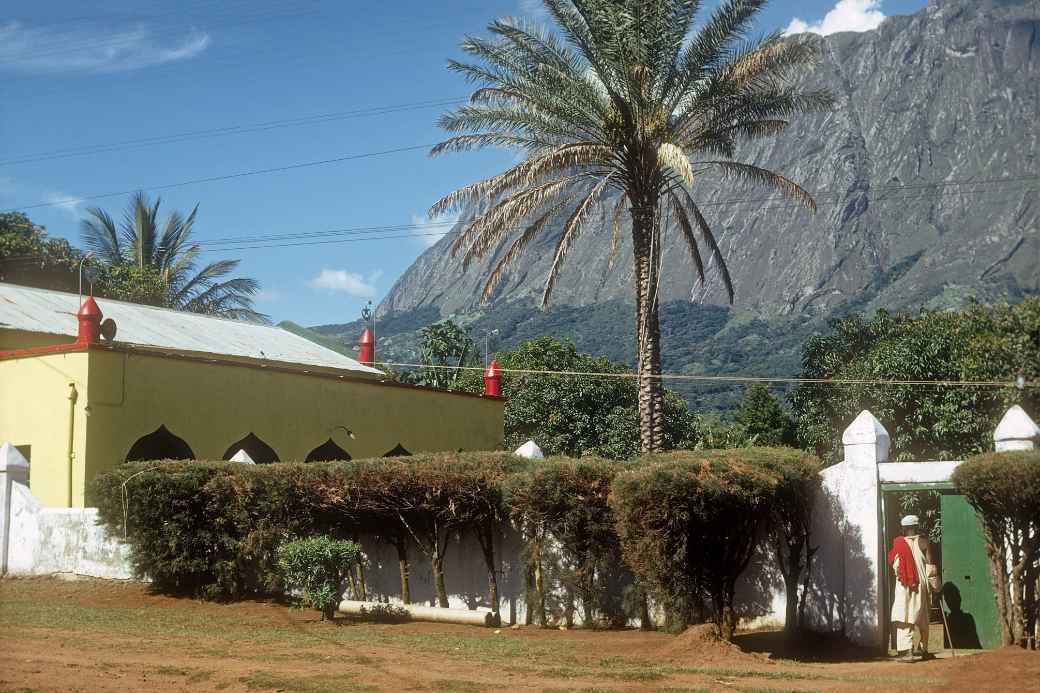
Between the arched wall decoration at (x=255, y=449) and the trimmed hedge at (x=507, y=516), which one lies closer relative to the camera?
the trimmed hedge at (x=507, y=516)

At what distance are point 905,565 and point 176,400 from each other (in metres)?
13.6

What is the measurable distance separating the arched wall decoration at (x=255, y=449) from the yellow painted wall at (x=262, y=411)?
0.50 feet

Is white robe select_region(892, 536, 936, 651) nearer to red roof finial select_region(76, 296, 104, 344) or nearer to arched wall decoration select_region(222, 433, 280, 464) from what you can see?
arched wall decoration select_region(222, 433, 280, 464)

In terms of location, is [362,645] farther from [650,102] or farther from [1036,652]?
[650,102]

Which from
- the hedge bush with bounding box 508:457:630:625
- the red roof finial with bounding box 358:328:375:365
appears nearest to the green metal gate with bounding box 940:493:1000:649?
the hedge bush with bounding box 508:457:630:625

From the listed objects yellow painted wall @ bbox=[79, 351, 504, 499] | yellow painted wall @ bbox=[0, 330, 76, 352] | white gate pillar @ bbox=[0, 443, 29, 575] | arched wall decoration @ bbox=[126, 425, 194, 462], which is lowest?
white gate pillar @ bbox=[0, 443, 29, 575]

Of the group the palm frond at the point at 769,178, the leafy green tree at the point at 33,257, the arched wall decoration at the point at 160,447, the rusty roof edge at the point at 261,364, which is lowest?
the arched wall decoration at the point at 160,447

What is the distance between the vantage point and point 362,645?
1286 centimetres

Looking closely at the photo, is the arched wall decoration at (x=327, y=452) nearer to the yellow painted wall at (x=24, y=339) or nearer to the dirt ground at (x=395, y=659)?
the yellow painted wall at (x=24, y=339)

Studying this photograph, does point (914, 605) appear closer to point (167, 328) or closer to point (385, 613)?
point (385, 613)

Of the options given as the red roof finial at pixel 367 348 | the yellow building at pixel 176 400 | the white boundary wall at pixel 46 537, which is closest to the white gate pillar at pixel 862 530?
the white boundary wall at pixel 46 537

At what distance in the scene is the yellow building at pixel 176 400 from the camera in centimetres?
1978

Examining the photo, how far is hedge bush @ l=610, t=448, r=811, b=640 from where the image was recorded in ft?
41.4

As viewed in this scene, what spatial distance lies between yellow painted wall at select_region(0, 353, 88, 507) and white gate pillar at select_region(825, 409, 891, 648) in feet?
41.1
